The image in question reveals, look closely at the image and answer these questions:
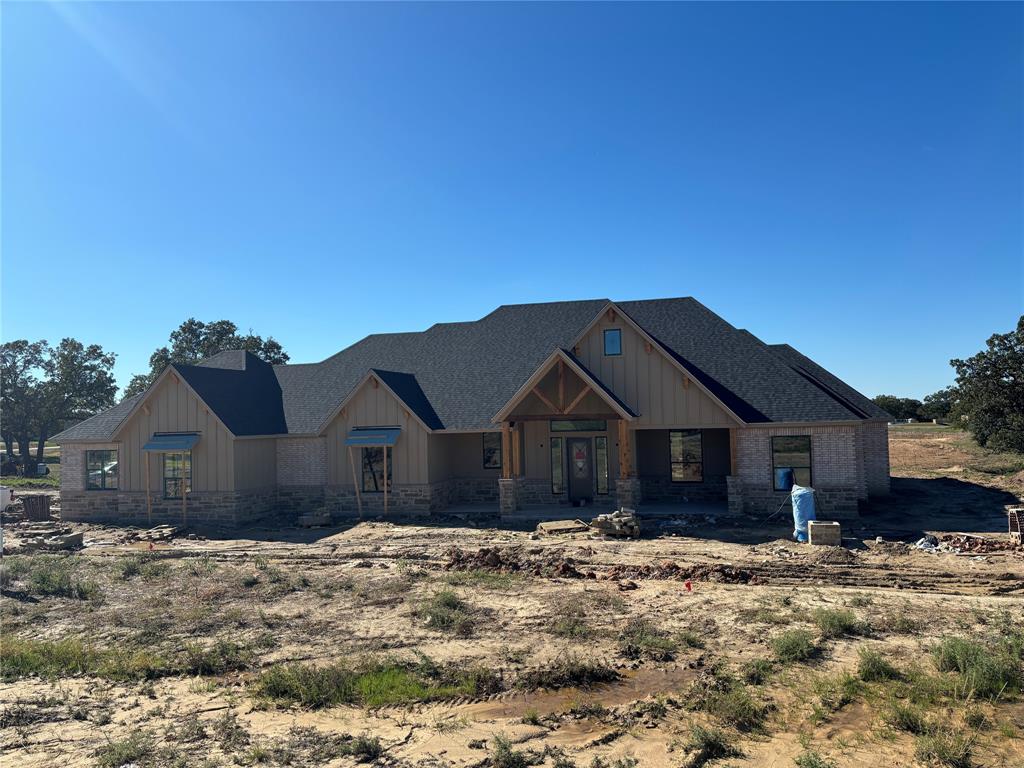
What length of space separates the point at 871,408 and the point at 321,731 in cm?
2351

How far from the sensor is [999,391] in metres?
31.1

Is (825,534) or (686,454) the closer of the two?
(825,534)

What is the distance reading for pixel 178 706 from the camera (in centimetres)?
819

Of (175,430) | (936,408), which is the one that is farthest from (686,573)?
(936,408)

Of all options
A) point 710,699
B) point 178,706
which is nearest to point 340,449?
point 178,706

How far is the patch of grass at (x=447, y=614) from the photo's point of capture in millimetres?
10750

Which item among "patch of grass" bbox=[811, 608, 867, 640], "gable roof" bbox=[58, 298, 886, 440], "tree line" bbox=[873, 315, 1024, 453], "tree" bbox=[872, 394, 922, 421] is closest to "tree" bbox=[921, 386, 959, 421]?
"tree" bbox=[872, 394, 922, 421]

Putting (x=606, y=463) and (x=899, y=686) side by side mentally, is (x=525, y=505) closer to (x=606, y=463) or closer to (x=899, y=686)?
(x=606, y=463)

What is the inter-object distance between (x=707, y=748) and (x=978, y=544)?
12473mm

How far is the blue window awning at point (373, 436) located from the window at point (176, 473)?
579 cm

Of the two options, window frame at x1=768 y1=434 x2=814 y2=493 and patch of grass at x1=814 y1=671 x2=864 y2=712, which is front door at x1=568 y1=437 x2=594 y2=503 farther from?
patch of grass at x1=814 y1=671 x2=864 y2=712

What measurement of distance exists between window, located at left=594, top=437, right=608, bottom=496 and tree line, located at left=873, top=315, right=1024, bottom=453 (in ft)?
66.7

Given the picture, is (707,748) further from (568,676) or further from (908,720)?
(568,676)

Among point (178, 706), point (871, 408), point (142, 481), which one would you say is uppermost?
point (871, 408)
